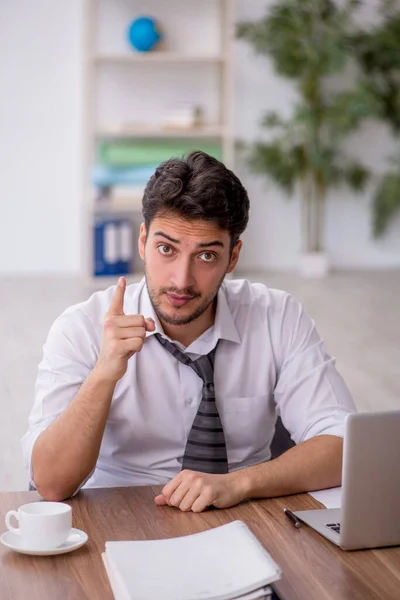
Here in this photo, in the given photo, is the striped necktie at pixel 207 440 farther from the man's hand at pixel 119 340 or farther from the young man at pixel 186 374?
the man's hand at pixel 119 340

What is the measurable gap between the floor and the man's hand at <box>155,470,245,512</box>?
1.73 m

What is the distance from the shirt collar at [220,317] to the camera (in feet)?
6.39

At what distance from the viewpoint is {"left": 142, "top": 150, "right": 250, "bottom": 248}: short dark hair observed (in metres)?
1.80

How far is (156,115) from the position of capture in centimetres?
735

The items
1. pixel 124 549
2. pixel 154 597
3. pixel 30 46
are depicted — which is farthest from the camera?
pixel 30 46

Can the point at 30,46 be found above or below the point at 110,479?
above

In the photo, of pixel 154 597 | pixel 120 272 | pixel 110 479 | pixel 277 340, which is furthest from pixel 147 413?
pixel 120 272

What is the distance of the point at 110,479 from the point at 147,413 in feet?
0.50

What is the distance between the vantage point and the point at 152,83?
730 cm

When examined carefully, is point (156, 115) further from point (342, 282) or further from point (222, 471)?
point (222, 471)

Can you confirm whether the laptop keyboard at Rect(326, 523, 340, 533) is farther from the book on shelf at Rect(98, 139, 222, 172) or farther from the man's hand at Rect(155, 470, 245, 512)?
the book on shelf at Rect(98, 139, 222, 172)

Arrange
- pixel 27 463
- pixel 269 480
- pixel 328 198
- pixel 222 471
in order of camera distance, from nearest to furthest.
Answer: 1. pixel 269 480
2. pixel 27 463
3. pixel 222 471
4. pixel 328 198

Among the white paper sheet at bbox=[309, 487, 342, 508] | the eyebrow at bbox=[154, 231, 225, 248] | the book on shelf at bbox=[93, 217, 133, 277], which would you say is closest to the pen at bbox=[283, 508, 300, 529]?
the white paper sheet at bbox=[309, 487, 342, 508]

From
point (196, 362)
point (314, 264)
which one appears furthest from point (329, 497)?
point (314, 264)
